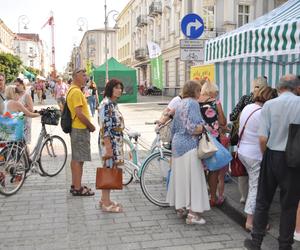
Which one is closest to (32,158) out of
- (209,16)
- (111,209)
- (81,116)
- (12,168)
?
(12,168)

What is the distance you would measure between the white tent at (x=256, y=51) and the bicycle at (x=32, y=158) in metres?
2.91

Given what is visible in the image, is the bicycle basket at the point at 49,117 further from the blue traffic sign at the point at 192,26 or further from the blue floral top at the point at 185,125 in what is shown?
the blue traffic sign at the point at 192,26

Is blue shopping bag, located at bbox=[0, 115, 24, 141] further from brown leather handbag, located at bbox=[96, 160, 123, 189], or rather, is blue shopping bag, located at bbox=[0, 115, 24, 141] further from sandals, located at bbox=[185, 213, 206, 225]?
sandals, located at bbox=[185, 213, 206, 225]

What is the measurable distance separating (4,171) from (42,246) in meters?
1.99

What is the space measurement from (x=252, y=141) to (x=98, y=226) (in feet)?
6.62

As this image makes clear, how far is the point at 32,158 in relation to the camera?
6562mm

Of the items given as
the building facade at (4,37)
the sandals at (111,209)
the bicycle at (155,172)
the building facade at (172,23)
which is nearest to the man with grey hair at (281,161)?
the bicycle at (155,172)

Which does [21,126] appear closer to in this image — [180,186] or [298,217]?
[180,186]

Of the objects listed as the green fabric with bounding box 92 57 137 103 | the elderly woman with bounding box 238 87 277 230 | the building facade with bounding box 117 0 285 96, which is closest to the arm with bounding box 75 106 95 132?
A: the elderly woman with bounding box 238 87 277 230

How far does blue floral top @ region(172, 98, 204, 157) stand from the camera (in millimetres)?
4562

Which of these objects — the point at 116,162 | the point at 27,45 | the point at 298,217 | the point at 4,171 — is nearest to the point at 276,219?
the point at 298,217

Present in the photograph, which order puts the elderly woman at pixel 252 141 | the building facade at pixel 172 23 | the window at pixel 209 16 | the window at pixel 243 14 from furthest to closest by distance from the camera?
the window at pixel 243 14
the window at pixel 209 16
the building facade at pixel 172 23
the elderly woman at pixel 252 141

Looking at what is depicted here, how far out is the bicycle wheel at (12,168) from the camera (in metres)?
5.84

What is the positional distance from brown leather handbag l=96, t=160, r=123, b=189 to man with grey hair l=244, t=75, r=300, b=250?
1881mm
